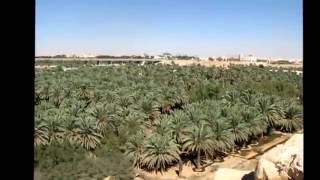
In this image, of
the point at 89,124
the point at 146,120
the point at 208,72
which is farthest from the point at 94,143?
the point at 208,72

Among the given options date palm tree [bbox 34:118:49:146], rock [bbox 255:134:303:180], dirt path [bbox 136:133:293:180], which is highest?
rock [bbox 255:134:303:180]

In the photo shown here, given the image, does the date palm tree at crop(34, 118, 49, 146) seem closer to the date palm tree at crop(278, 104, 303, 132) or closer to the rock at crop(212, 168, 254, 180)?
the rock at crop(212, 168, 254, 180)

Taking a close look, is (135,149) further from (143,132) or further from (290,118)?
(290,118)

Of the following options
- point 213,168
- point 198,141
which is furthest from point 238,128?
point 198,141

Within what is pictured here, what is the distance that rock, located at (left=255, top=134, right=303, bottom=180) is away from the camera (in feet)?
41.8

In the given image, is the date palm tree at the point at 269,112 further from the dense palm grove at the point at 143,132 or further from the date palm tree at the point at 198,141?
the date palm tree at the point at 198,141

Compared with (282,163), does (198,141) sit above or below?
below

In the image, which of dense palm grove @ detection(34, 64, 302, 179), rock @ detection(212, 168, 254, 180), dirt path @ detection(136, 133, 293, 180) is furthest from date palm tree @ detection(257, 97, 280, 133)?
rock @ detection(212, 168, 254, 180)

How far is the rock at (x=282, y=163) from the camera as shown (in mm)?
12727

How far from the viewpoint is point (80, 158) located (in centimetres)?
2223

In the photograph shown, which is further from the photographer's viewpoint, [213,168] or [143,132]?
[143,132]

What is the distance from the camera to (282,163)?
13586 millimetres

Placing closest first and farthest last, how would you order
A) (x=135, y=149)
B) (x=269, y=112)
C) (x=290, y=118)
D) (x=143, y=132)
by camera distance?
(x=135, y=149)
(x=143, y=132)
(x=269, y=112)
(x=290, y=118)
